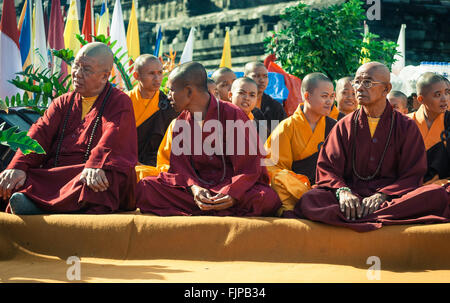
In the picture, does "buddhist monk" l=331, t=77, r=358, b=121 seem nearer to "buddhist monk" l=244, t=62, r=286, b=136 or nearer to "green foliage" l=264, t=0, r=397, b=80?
"buddhist monk" l=244, t=62, r=286, b=136

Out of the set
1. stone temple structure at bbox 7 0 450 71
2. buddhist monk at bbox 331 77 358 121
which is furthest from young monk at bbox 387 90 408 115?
stone temple structure at bbox 7 0 450 71

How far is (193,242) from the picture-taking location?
480 centimetres

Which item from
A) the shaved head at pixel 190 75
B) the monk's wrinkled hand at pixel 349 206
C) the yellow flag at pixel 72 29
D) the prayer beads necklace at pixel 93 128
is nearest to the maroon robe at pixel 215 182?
the shaved head at pixel 190 75

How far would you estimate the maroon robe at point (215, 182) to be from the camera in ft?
16.5

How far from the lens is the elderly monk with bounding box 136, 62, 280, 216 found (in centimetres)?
502

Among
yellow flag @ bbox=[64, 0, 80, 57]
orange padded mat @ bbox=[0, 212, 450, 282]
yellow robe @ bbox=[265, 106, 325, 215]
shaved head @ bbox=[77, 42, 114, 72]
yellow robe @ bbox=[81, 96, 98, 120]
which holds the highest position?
yellow flag @ bbox=[64, 0, 80, 57]

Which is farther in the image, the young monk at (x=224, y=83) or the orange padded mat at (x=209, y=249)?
the young monk at (x=224, y=83)

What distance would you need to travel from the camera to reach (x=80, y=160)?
5.34 meters

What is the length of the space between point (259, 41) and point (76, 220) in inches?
510

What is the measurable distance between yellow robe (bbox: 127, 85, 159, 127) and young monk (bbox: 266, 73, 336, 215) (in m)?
1.46

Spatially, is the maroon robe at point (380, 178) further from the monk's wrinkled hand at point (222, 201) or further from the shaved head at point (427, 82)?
the shaved head at point (427, 82)

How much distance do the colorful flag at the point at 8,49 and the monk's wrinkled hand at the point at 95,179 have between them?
4.42 m

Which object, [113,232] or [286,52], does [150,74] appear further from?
[286,52]
